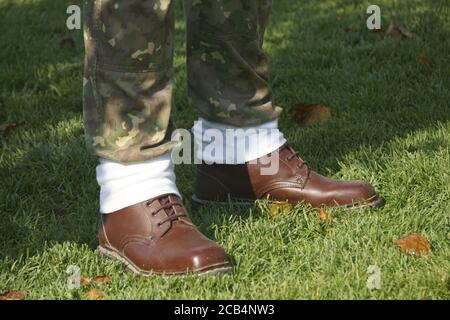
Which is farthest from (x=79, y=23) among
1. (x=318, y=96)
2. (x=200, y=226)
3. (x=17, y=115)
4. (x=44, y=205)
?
(x=200, y=226)

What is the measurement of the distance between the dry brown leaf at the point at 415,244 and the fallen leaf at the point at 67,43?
2.62m

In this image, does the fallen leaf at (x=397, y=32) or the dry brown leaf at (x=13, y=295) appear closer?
the dry brown leaf at (x=13, y=295)

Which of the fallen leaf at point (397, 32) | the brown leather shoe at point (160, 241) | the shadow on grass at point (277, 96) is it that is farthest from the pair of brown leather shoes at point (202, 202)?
the fallen leaf at point (397, 32)

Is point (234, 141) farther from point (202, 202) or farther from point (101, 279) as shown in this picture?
point (101, 279)

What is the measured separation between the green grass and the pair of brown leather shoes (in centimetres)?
4

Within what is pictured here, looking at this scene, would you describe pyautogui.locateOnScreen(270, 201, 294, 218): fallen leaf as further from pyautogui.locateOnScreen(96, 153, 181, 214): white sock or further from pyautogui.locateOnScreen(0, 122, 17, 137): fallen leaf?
pyautogui.locateOnScreen(0, 122, 17, 137): fallen leaf

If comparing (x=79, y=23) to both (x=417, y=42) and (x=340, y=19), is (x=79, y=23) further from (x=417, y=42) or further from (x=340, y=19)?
(x=417, y=42)

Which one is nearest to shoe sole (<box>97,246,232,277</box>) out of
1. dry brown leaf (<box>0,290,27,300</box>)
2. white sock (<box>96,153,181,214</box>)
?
white sock (<box>96,153,181,214</box>)

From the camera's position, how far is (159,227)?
7.70 ft

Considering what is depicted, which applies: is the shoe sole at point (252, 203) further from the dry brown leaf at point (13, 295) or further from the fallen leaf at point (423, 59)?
the fallen leaf at point (423, 59)

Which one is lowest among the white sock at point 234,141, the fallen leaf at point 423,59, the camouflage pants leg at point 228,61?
the fallen leaf at point 423,59

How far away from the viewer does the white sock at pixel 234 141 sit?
2.66 m

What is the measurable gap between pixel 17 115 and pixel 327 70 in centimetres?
142

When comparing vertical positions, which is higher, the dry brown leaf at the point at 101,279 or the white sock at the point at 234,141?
the white sock at the point at 234,141
